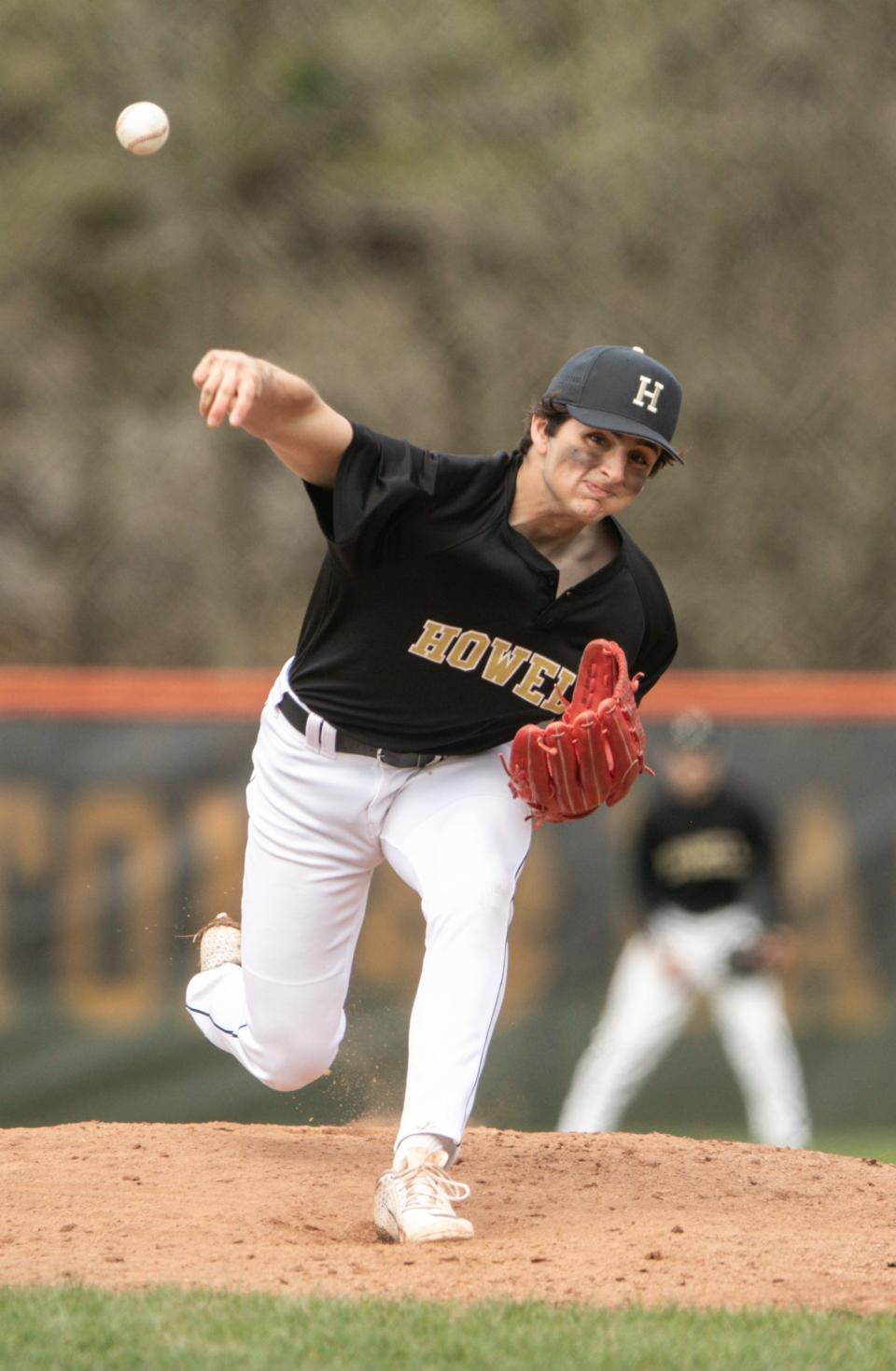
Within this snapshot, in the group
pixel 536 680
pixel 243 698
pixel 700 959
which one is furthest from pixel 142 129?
pixel 700 959

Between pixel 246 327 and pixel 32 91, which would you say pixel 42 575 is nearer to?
pixel 246 327

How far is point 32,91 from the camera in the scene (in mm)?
12938

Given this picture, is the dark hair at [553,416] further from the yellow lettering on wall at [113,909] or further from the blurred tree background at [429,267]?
the blurred tree background at [429,267]

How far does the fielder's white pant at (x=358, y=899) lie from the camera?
375 centimetres

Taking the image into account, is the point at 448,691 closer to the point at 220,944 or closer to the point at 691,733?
the point at 220,944

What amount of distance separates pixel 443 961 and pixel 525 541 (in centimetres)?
82

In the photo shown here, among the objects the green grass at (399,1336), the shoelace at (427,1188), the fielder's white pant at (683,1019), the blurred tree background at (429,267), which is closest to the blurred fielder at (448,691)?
the shoelace at (427,1188)

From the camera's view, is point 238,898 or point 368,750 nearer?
point 368,750

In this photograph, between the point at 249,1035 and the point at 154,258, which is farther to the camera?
the point at 154,258

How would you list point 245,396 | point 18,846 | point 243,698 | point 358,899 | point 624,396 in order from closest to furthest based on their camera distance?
point 245,396
point 624,396
point 358,899
point 18,846
point 243,698

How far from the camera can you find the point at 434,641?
3.93m

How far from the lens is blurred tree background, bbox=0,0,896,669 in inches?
503

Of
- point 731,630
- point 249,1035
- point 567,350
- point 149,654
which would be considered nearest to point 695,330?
point 567,350

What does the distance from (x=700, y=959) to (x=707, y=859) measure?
37 centimetres
